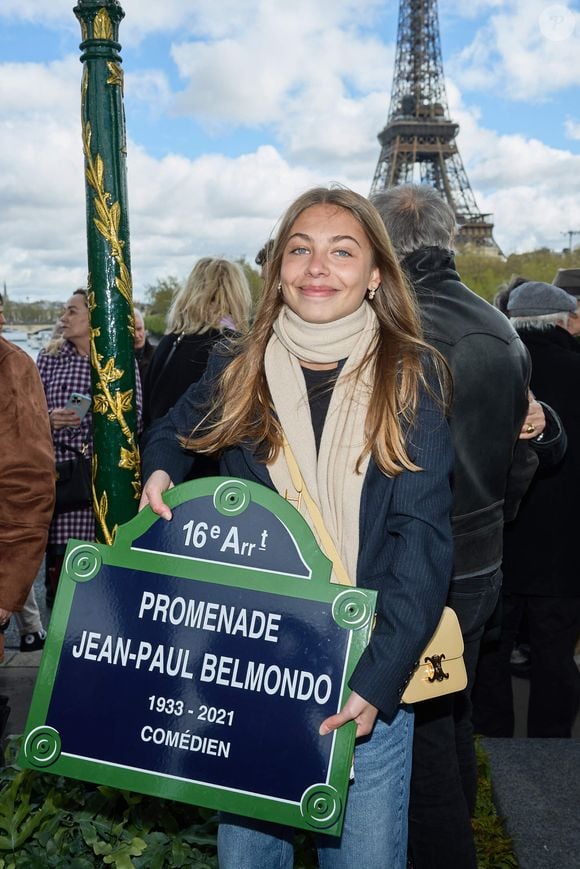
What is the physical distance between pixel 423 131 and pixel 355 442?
2453 inches

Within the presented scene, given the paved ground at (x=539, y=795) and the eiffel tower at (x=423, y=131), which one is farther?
the eiffel tower at (x=423, y=131)

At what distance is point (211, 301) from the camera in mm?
4504

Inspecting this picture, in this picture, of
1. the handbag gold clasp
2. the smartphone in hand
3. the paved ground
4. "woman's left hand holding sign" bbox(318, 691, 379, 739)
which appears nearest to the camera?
"woman's left hand holding sign" bbox(318, 691, 379, 739)

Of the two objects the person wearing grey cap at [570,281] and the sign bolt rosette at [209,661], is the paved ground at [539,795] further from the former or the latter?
the person wearing grey cap at [570,281]

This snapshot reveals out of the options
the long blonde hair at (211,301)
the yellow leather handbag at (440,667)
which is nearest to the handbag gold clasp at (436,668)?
the yellow leather handbag at (440,667)

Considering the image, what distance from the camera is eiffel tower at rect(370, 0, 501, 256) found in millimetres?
58188

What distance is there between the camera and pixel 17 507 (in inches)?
108

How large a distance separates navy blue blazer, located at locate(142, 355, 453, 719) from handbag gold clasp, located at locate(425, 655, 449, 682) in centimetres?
16

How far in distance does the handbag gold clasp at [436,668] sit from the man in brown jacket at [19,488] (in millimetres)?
1262

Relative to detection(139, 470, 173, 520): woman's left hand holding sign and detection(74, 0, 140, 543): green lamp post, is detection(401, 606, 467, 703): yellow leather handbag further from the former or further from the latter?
detection(74, 0, 140, 543): green lamp post

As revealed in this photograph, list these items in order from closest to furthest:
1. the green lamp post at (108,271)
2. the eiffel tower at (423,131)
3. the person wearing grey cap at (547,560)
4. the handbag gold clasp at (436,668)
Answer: the handbag gold clasp at (436,668) → the green lamp post at (108,271) → the person wearing grey cap at (547,560) → the eiffel tower at (423,131)

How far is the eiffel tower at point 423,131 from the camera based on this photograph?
58.2 meters

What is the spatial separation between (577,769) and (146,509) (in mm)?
2474

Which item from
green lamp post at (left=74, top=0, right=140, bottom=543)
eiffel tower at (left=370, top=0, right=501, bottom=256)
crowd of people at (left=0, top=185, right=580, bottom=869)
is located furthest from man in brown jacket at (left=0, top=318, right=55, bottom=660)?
eiffel tower at (left=370, top=0, right=501, bottom=256)
